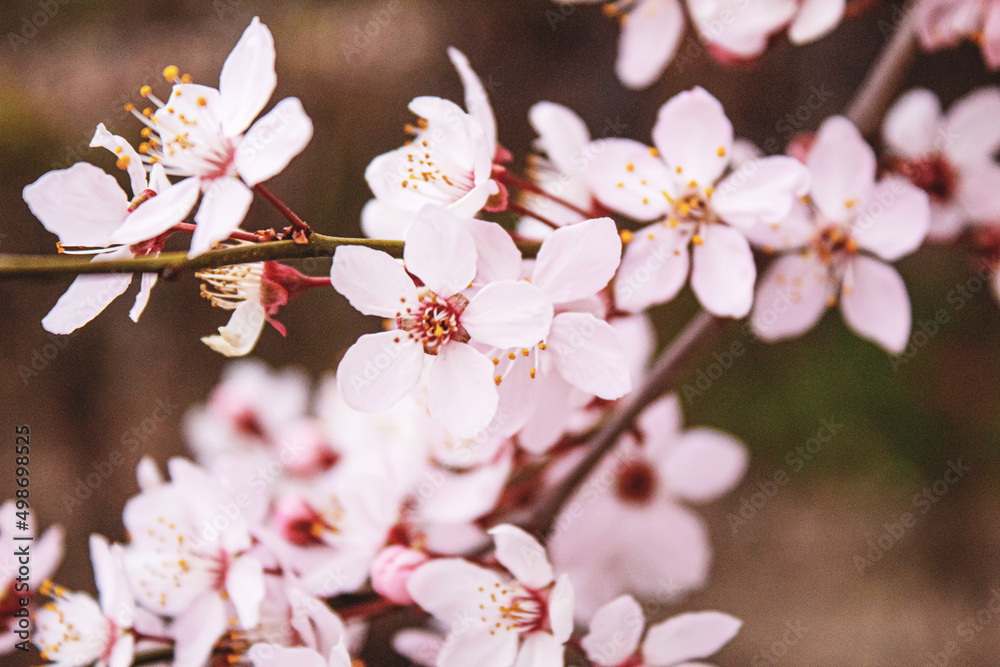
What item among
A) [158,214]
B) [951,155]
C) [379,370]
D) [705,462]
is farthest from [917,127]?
[158,214]

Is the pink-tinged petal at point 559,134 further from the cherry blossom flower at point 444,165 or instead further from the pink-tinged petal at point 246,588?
the pink-tinged petal at point 246,588

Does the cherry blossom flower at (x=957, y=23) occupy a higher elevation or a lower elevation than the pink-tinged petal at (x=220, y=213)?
higher

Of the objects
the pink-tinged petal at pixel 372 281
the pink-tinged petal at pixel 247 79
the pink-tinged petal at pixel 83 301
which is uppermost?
the pink-tinged petal at pixel 247 79

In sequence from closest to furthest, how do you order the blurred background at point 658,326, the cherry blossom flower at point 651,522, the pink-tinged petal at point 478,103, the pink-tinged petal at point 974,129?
the pink-tinged petal at point 478,103 → the pink-tinged petal at point 974,129 → the cherry blossom flower at point 651,522 → the blurred background at point 658,326

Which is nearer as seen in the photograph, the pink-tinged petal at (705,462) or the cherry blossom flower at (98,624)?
the cherry blossom flower at (98,624)

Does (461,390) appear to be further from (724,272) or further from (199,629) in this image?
(199,629)

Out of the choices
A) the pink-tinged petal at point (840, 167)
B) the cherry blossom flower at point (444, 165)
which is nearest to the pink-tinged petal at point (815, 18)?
the pink-tinged petal at point (840, 167)
